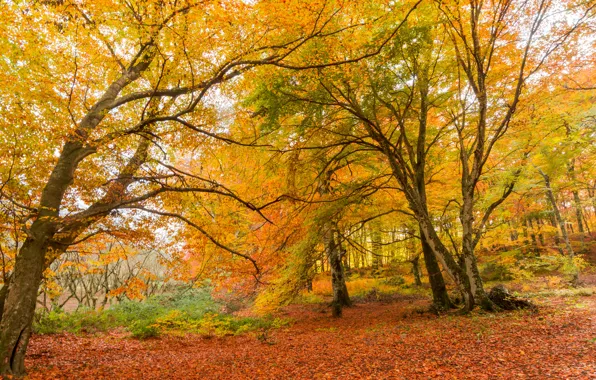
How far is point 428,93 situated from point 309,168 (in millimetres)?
4267

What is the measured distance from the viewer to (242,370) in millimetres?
6348

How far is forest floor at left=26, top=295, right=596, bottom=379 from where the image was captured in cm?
456

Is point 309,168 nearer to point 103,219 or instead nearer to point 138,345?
point 103,219

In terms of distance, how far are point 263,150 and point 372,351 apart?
507cm

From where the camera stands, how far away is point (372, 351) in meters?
6.29

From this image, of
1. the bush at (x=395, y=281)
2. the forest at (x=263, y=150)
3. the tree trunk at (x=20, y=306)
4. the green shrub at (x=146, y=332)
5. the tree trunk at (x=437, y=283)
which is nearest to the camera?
the tree trunk at (x=20, y=306)

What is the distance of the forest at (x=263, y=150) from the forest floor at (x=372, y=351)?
7 cm

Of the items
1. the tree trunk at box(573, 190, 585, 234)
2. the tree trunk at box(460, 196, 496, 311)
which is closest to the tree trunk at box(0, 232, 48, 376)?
the tree trunk at box(460, 196, 496, 311)

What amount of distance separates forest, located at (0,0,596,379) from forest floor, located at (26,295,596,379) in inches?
2.7

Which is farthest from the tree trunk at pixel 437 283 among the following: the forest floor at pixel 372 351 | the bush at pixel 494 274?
the bush at pixel 494 274

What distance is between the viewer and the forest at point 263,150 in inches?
210

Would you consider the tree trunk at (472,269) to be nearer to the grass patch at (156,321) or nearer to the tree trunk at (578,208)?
the grass patch at (156,321)

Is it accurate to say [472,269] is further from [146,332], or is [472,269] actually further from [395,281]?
[395,281]

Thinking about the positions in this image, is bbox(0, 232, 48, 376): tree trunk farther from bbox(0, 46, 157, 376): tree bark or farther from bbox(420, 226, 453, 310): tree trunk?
bbox(420, 226, 453, 310): tree trunk
